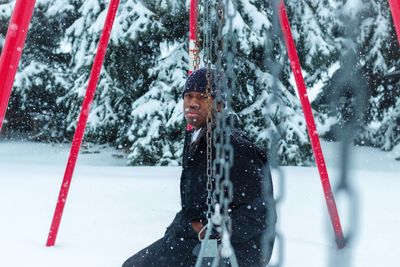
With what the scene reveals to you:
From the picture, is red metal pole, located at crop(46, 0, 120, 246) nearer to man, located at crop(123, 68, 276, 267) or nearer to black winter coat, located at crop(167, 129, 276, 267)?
man, located at crop(123, 68, 276, 267)

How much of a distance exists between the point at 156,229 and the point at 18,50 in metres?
2.47

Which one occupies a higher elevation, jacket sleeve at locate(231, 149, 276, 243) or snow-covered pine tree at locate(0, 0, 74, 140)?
snow-covered pine tree at locate(0, 0, 74, 140)

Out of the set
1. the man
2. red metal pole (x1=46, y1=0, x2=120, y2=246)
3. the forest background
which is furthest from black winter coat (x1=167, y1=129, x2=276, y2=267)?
the forest background

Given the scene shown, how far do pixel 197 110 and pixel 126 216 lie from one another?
7.05 feet

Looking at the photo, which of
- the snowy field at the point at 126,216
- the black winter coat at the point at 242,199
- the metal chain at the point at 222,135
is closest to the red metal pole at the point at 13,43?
the metal chain at the point at 222,135

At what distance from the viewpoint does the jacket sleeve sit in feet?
6.47

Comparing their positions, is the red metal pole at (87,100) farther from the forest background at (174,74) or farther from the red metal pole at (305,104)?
the forest background at (174,74)

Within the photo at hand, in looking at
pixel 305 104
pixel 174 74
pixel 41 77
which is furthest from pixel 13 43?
pixel 41 77

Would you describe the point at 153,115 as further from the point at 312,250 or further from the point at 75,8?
the point at 312,250

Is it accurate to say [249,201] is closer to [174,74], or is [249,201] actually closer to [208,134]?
[208,134]

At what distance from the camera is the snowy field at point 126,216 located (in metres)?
3.10

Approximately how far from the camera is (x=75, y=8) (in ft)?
35.8

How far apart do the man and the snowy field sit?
124 millimetres

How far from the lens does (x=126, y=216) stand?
417cm
